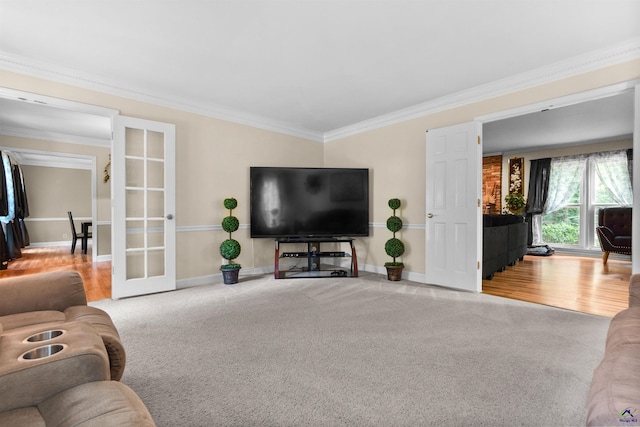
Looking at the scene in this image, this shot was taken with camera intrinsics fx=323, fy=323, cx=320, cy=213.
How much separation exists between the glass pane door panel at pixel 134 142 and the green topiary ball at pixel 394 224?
3.36 meters

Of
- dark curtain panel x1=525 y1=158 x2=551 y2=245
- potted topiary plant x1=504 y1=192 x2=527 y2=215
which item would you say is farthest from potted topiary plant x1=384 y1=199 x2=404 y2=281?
dark curtain panel x1=525 y1=158 x2=551 y2=245

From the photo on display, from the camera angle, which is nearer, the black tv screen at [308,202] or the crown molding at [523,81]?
the crown molding at [523,81]

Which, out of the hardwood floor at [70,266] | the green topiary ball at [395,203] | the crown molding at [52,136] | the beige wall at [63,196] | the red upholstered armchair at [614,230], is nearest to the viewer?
the hardwood floor at [70,266]

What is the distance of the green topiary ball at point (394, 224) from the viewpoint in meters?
4.61

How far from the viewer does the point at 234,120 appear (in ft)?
15.5

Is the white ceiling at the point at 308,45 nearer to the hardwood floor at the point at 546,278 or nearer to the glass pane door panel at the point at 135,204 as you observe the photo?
the glass pane door panel at the point at 135,204

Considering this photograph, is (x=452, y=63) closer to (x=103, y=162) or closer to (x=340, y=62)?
(x=340, y=62)

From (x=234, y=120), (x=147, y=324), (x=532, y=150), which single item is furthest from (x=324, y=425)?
(x=532, y=150)

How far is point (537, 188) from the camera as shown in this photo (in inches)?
306

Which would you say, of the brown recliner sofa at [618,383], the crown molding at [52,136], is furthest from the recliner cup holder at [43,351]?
the crown molding at [52,136]

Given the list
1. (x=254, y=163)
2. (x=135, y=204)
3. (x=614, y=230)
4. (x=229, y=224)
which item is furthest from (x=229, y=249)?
(x=614, y=230)

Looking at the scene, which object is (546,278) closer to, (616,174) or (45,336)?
(616,174)

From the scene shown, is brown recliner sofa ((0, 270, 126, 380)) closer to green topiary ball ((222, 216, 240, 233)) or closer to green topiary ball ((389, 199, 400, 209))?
green topiary ball ((222, 216, 240, 233))

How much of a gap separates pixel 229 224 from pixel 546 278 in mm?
4676
